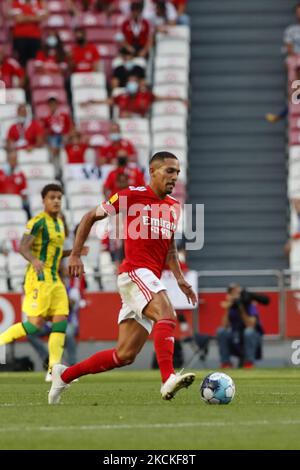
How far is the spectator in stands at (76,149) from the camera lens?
79.4 feet

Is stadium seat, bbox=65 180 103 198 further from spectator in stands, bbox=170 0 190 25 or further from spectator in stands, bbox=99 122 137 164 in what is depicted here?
spectator in stands, bbox=170 0 190 25

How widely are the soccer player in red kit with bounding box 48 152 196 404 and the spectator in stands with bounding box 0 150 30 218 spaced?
12.3 m

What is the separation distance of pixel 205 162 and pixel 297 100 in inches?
81.6

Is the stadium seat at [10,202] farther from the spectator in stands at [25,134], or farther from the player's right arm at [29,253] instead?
the player's right arm at [29,253]

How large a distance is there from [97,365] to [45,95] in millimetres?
15667

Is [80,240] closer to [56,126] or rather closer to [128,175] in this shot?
[128,175]

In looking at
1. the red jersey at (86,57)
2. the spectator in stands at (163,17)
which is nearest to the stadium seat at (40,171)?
the red jersey at (86,57)

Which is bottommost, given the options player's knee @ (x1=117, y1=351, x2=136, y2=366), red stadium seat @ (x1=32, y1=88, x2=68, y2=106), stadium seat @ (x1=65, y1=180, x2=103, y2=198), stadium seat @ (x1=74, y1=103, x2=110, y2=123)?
player's knee @ (x1=117, y1=351, x2=136, y2=366)

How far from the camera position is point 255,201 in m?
25.2

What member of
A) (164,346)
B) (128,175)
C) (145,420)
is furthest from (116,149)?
(145,420)

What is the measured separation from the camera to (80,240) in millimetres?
10922

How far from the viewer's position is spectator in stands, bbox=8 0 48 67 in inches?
1060

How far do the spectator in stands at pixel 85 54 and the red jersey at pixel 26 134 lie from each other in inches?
88.3

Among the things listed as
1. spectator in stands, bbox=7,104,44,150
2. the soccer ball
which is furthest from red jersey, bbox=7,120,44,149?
the soccer ball
